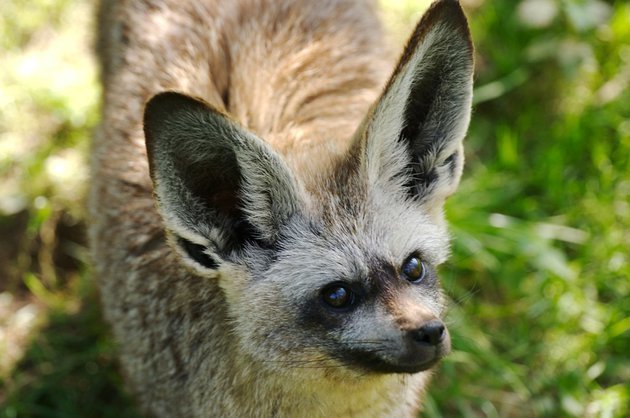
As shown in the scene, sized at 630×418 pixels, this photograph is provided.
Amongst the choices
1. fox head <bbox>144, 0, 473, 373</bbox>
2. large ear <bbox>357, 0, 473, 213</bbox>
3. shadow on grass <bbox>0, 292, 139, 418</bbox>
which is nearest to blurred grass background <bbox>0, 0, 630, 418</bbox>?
shadow on grass <bbox>0, 292, 139, 418</bbox>

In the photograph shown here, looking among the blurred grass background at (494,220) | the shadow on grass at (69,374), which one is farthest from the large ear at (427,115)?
the shadow on grass at (69,374)

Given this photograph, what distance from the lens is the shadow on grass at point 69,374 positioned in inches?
192

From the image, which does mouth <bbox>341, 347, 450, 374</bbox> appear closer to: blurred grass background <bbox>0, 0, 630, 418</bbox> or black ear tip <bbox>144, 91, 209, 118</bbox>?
black ear tip <bbox>144, 91, 209, 118</bbox>

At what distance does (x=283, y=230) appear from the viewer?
10.7ft

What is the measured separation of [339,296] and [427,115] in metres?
0.89

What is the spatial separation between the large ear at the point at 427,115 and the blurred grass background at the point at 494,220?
1.44 m

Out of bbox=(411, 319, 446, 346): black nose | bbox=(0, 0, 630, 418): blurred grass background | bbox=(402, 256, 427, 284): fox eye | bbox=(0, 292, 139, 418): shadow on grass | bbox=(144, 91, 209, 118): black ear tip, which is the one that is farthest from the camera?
bbox=(0, 0, 630, 418): blurred grass background

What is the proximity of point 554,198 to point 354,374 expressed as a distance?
308cm

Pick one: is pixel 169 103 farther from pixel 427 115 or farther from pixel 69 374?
pixel 69 374

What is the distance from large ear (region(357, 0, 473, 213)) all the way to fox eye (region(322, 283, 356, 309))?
1.57ft

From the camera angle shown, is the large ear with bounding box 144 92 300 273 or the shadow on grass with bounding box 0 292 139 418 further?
the shadow on grass with bounding box 0 292 139 418

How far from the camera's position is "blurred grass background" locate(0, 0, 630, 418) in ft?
16.4

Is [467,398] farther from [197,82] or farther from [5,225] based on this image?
[5,225]

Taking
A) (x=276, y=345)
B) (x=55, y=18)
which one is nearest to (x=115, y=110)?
(x=276, y=345)
